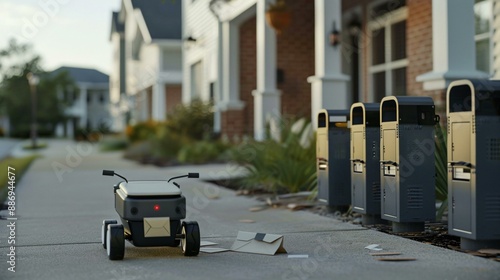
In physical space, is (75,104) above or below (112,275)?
above

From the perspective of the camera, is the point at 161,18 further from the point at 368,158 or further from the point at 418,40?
the point at 368,158

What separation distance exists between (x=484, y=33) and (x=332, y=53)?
7.82 ft

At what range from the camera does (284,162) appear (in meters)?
10.4

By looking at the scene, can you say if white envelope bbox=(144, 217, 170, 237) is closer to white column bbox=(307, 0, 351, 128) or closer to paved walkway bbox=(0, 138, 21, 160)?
white column bbox=(307, 0, 351, 128)

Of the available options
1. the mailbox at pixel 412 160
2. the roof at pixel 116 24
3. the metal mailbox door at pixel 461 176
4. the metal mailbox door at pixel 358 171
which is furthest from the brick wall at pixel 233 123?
the roof at pixel 116 24

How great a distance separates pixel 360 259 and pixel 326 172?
2561mm

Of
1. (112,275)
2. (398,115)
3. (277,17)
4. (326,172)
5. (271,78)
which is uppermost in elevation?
(277,17)

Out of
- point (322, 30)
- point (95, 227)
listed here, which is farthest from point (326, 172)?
point (322, 30)

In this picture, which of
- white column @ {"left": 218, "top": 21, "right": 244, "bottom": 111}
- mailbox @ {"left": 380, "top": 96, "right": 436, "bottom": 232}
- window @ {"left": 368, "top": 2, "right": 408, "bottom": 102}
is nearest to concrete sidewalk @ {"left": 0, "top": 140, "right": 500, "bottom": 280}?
mailbox @ {"left": 380, "top": 96, "right": 436, "bottom": 232}

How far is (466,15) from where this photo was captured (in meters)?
8.65

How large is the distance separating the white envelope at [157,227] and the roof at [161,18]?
3138 centimetres

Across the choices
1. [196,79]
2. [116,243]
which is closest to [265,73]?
[116,243]

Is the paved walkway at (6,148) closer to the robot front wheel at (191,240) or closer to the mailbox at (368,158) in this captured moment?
the mailbox at (368,158)

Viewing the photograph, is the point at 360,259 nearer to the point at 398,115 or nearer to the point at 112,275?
the point at 398,115
